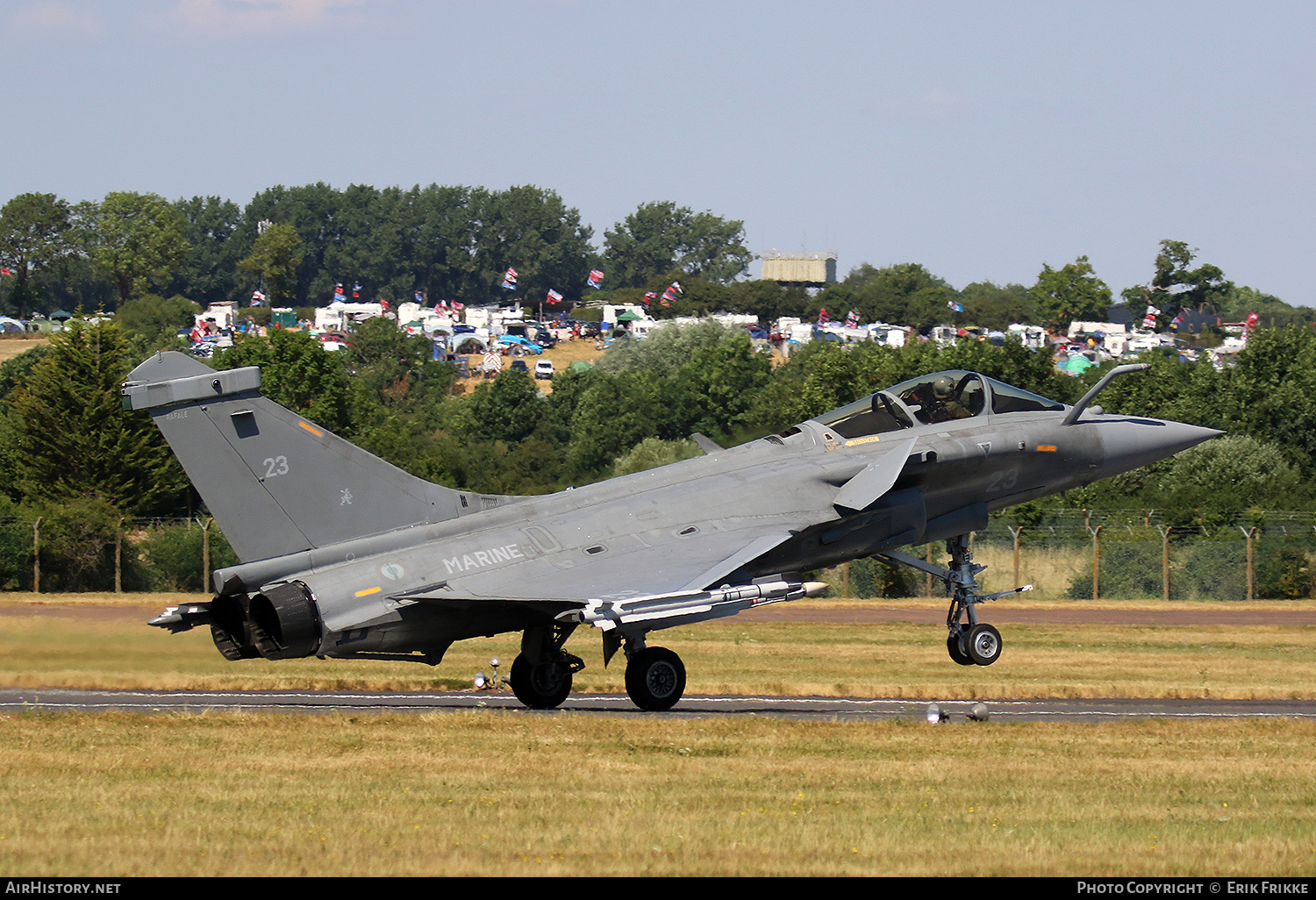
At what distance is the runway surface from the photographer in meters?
17.5

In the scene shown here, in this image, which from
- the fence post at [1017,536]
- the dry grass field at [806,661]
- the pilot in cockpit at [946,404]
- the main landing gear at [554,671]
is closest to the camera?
the main landing gear at [554,671]

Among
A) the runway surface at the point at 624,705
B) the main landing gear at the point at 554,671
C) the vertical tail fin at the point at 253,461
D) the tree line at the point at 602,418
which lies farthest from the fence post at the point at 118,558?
the vertical tail fin at the point at 253,461

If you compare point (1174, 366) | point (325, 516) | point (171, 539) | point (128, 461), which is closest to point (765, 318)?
point (1174, 366)

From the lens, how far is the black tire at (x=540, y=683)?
17266 millimetres

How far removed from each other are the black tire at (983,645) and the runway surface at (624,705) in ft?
2.14

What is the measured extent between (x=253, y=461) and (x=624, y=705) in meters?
5.68

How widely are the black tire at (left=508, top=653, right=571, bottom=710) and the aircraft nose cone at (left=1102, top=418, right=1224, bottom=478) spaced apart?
811 cm

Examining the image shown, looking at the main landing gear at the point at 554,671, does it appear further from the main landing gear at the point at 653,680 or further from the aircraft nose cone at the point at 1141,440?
the aircraft nose cone at the point at 1141,440

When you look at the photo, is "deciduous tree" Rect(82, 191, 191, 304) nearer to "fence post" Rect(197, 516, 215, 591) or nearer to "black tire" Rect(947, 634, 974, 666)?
"fence post" Rect(197, 516, 215, 591)

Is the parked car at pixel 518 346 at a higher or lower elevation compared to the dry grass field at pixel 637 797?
higher

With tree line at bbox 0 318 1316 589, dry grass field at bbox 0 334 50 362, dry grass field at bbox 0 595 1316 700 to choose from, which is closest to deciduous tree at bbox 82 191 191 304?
dry grass field at bbox 0 334 50 362

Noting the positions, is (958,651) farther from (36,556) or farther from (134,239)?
(134,239)

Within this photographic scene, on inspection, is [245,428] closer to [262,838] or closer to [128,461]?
[262,838]

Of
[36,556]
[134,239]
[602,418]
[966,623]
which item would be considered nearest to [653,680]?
[966,623]
